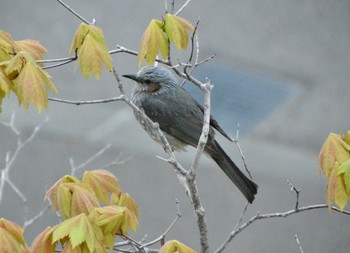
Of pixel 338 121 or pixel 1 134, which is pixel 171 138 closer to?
pixel 1 134

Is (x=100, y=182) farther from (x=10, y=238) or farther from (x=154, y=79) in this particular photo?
(x=154, y=79)

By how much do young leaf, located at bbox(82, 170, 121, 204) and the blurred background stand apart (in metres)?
3.84

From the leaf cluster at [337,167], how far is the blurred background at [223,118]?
14.0 feet

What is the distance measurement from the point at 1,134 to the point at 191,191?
4704mm

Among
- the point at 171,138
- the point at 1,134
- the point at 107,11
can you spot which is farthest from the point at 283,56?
the point at 171,138

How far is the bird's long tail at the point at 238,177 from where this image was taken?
14.5ft

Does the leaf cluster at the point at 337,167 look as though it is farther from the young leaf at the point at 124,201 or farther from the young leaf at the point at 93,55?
the young leaf at the point at 93,55

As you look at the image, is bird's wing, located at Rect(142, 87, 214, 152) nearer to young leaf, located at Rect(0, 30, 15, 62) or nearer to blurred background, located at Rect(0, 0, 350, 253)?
young leaf, located at Rect(0, 30, 15, 62)

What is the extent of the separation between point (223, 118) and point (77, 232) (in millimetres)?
5379

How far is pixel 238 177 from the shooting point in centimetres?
458

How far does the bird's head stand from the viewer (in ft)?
16.0

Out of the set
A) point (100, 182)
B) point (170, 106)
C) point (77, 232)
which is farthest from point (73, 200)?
point (170, 106)

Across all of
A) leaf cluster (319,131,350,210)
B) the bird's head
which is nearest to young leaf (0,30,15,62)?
leaf cluster (319,131,350,210)

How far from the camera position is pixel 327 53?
8727 mm
